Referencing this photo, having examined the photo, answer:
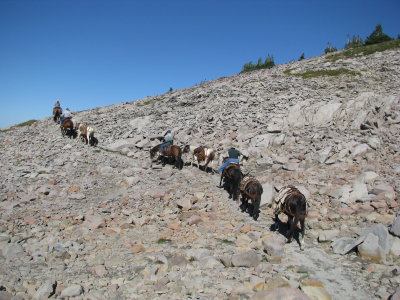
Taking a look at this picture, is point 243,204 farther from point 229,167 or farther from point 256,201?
point 229,167

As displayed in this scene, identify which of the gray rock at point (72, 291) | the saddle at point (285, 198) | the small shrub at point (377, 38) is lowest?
the gray rock at point (72, 291)

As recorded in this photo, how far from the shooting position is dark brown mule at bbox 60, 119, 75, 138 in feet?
82.7

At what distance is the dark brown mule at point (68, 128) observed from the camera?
25.2 metres

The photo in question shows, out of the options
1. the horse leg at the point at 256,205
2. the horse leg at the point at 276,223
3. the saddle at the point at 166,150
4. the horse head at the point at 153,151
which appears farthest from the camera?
the horse head at the point at 153,151

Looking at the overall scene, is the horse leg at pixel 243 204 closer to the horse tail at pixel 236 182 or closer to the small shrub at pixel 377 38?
the horse tail at pixel 236 182

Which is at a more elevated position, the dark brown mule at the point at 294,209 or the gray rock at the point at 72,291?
the dark brown mule at the point at 294,209

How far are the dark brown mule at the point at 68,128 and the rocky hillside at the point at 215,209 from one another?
1.62 meters

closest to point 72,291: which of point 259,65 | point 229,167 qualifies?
point 229,167

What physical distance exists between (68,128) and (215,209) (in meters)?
19.1

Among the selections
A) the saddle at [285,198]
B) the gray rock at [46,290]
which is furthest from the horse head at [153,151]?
the gray rock at [46,290]

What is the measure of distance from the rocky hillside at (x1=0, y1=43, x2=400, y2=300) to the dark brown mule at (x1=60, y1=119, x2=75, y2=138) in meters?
1.62

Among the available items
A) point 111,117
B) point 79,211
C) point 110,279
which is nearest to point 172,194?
point 79,211

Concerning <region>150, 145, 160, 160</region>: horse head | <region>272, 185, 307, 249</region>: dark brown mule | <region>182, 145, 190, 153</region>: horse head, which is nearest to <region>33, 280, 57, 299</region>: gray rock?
<region>272, 185, 307, 249</region>: dark brown mule

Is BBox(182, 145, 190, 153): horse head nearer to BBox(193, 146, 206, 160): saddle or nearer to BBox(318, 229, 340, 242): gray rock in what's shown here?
BBox(193, 146, 206, 160): saddle
